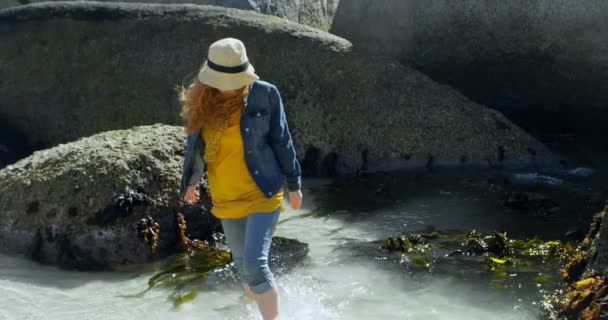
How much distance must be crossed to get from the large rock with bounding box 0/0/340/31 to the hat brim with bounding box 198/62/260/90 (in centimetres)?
768

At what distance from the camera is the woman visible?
4.46 meters

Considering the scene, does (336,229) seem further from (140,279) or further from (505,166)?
(505,166)

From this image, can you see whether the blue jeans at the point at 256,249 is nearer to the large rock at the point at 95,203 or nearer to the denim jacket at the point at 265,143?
the denim jacket at the point at 265,143

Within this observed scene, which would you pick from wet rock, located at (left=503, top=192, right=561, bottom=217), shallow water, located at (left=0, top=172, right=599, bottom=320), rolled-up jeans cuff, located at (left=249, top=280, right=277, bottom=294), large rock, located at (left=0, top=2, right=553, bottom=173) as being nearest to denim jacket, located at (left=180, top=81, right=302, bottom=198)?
rolled-up jeans cuff, located at (left=249, top=280, right=277, bottom=294)

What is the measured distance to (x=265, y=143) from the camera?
452 cm

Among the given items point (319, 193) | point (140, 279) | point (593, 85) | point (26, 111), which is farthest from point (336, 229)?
point (26, 111)

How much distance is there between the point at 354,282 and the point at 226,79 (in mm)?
2036

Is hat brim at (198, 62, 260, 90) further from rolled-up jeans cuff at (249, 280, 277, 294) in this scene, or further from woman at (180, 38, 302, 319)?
rolled-up jeans cuff at (249, 280, 277, 294)

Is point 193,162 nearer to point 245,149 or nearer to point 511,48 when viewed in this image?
point 245,149

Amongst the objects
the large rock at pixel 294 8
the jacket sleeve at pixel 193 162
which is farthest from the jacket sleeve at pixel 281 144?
the large rock at pixel 294 8

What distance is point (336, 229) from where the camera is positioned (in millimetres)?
7125

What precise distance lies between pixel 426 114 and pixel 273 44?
185 centimetres

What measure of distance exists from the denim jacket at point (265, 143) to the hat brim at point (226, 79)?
9 centimetres

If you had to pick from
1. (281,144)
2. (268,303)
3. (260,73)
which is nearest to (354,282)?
(268,303)
